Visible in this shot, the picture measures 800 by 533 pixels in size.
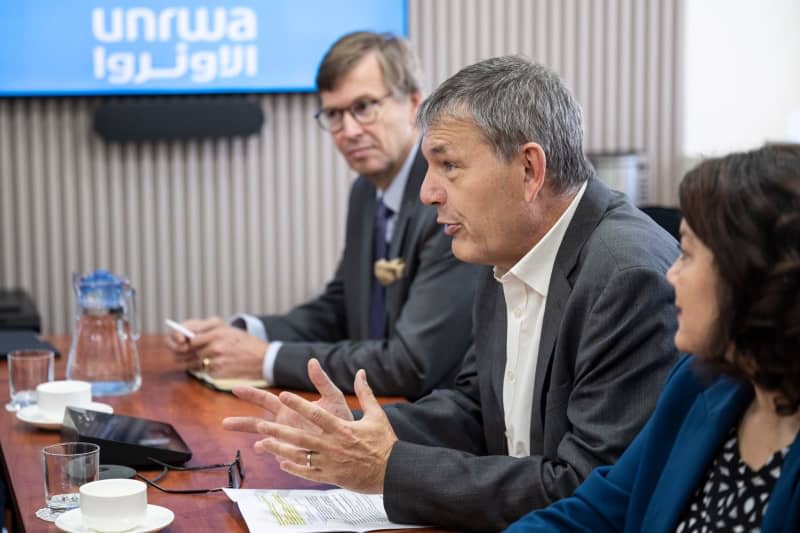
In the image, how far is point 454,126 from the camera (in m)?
1.84

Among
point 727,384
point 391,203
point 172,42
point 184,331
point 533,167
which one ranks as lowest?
point 184,331

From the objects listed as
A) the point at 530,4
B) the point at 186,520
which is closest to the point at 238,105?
the point at 530,4

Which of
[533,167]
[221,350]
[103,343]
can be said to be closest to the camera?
[533,167]

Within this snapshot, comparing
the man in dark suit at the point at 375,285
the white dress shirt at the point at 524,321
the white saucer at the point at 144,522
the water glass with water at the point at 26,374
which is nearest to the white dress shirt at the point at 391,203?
the man in dark suit at the point at 375,285

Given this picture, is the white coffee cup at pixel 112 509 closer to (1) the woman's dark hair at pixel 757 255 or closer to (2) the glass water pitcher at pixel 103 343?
(1) the woman's dark hair at pixel 757 255

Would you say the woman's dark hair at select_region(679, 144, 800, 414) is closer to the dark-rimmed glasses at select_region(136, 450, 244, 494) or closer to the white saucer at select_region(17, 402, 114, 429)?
the dark-rimmed glasses at select_region(136, 450, 244, 494)

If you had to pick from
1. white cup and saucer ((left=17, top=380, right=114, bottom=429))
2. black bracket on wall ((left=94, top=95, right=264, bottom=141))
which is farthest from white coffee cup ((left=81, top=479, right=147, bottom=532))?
black bracket on wall ((left=94, top=95, right=264, bottom=141))

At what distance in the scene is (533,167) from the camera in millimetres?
1805

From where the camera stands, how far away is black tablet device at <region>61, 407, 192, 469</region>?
1.80 m

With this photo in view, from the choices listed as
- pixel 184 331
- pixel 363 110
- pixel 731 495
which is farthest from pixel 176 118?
pixel 731 495

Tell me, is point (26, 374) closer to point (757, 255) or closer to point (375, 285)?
point (375, 285)

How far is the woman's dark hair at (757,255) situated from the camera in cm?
115

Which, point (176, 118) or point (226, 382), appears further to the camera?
point (176, 118)

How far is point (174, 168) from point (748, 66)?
98.2 inches
